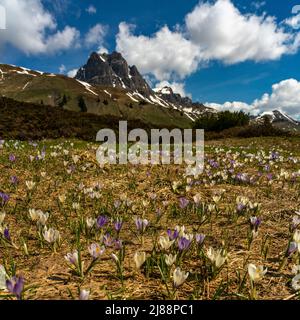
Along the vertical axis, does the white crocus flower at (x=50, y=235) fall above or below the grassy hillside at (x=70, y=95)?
below

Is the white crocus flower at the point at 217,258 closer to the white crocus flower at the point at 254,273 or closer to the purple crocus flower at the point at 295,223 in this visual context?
the white crocus flower at the point at 254,273

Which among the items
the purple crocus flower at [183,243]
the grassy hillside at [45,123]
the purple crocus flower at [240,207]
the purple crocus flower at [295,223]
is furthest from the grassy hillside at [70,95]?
the purple crocus flower at [183,243]

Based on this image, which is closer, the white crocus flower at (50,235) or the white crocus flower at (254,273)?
the white crocus flower at (254,273)

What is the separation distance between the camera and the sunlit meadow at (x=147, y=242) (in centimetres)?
264

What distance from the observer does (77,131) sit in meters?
21.4

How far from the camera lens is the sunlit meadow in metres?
2.64

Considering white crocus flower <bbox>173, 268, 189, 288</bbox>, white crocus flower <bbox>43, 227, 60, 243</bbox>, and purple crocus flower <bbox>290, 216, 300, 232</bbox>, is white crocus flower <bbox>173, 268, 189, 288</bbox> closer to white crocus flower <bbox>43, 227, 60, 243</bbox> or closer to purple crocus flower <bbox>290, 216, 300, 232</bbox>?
white crocus flower <bbox>43, 227, 60, 243</bbox>

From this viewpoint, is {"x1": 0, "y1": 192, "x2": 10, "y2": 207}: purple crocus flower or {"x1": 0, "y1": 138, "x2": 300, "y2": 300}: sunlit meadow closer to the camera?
{"x1": 0, "y1": 138, "x2": 300, "y2": 300}: sunlit meadow

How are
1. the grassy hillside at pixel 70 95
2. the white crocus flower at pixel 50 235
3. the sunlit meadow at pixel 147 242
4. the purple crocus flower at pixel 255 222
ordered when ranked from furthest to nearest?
the grassy hillside at pixel 70 95, the purple crocus flower at pixel 255 222, the white crocus flower at pixel 50 235, the sunlit meadow at pixel 147 242

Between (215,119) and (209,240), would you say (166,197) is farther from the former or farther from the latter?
(215,119)

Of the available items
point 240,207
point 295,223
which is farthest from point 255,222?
point 240,207

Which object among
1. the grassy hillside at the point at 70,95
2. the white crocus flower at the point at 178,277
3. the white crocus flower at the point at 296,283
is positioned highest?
the grassy hillside at the point at 70,95

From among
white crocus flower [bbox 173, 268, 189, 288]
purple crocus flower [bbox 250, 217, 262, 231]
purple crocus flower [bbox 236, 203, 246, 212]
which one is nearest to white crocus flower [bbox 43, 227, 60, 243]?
white crocus flower [bbox 173, 268, 189, 288]

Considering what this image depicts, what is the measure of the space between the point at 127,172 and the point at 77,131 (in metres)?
13.9
